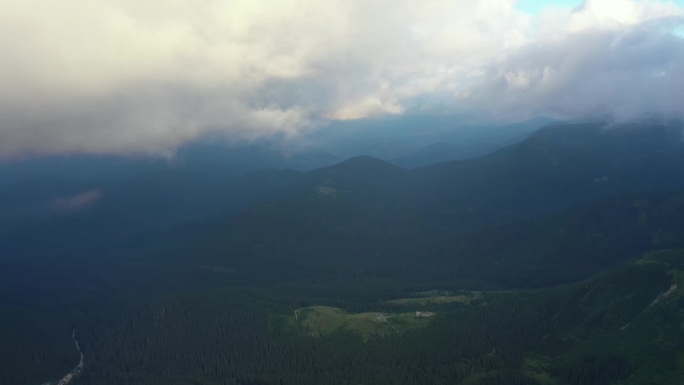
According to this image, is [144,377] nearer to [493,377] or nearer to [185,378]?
[185,378]

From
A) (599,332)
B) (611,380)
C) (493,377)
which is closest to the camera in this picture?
(611,380)

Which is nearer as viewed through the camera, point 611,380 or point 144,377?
point 611,380

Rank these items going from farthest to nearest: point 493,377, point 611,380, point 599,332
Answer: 1. point 599,332
2. point 493,377
3. point 611,380

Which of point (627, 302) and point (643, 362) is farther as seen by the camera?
point (627, 302)

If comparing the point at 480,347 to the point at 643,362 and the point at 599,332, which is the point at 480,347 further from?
the point at 643,362

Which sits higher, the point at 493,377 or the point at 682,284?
the point at 682,284

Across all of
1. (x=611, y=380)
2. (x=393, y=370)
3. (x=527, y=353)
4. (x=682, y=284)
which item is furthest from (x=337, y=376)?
(x=682, y=284)

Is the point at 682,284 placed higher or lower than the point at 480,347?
higher

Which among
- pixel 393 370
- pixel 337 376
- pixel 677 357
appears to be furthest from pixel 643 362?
pixel 337 376
